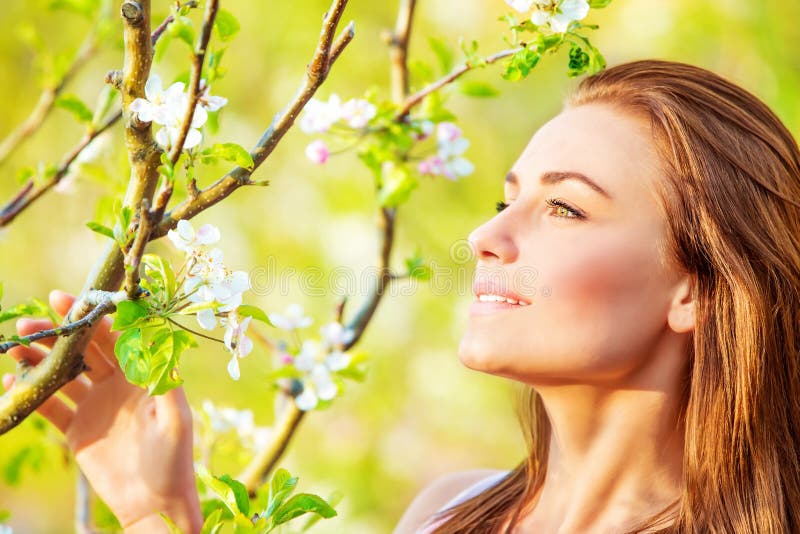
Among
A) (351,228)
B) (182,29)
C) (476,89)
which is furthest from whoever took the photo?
(351,228)

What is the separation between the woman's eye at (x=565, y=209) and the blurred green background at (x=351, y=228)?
91.1 inches

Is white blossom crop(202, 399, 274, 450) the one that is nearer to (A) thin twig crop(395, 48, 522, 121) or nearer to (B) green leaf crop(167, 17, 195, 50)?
(A) thin twig crop(395, 48, 522, 121)

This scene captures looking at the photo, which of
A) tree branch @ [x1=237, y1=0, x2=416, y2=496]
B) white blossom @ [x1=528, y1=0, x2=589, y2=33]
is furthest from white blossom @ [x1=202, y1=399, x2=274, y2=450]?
white blossom @ [x1=528, y1=0, x2=589, y2=33]

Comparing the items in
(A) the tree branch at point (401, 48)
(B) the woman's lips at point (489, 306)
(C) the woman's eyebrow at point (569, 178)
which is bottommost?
(B) the woman's lips at point (489, 306)

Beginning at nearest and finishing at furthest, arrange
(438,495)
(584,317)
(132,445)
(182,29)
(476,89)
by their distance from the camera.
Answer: (182,29)
(584,317)
(132,445)
(476,89)
(438,495)

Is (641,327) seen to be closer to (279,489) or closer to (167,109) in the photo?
(279,489)

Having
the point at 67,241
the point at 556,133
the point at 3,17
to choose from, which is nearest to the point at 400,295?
the point at 67,241

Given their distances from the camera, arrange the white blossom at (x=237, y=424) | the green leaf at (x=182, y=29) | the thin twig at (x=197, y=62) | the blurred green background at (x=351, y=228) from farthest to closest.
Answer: the blurred green background at (x=351, y=228), the white blossom at (x=237, y=424), the green leaf at (x=182, y=29), the thin twig at (x=197, y=62)

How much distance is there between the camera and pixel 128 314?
827 millimetres

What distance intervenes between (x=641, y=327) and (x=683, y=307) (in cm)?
7

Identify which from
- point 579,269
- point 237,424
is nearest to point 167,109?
point 579,269

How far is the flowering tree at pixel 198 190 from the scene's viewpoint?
0.85 meters

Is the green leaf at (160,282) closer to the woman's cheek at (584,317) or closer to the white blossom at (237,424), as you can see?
the woman's cheek at (584,317)

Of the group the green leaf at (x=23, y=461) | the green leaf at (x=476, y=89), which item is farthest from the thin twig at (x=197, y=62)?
the green leaf at (x=23, y=461)
